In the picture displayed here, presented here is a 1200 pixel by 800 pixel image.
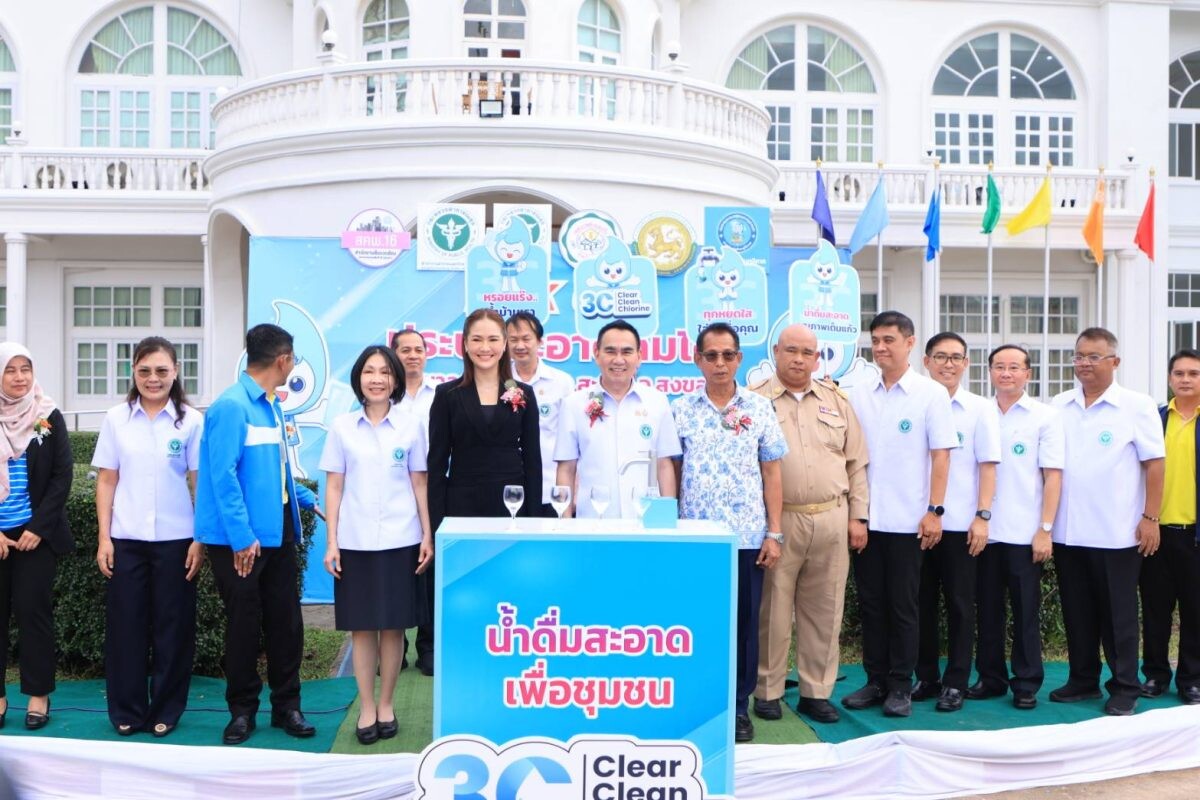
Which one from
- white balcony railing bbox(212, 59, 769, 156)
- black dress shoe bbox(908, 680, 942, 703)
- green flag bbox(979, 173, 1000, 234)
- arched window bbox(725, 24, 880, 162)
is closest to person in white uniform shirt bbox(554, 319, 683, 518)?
black dress shoe bbox(908, 680, 942, 703)

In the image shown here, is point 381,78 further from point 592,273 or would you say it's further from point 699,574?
point 699,574

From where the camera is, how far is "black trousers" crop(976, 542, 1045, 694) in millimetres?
5488

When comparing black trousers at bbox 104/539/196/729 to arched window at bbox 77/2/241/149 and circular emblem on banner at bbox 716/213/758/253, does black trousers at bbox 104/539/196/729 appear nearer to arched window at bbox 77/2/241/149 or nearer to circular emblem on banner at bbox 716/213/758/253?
circular emblem on banner at bbox 716/213/758/253

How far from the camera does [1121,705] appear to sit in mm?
5355

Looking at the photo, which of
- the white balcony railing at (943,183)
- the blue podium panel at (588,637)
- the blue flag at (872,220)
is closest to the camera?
Result: the blue podium panel at (588,637)

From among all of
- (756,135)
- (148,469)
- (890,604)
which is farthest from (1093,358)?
(756,135)

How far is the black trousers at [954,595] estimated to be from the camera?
17.7 ft

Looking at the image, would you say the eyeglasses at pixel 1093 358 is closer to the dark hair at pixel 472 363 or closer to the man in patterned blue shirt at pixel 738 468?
the man in patterned blue shirt at pixel 738 468

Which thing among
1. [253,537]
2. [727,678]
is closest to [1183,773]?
[727,678]

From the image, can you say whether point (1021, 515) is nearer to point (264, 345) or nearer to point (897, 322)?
point (897, 322)

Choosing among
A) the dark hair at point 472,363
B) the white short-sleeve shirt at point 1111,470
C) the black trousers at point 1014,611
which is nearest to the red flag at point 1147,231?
the white short-sleeve shirt at point 1111,470

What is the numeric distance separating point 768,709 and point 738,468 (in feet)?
3.84

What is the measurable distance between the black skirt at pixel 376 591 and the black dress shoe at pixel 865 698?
2.07 meters

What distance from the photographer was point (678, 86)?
12.9m
